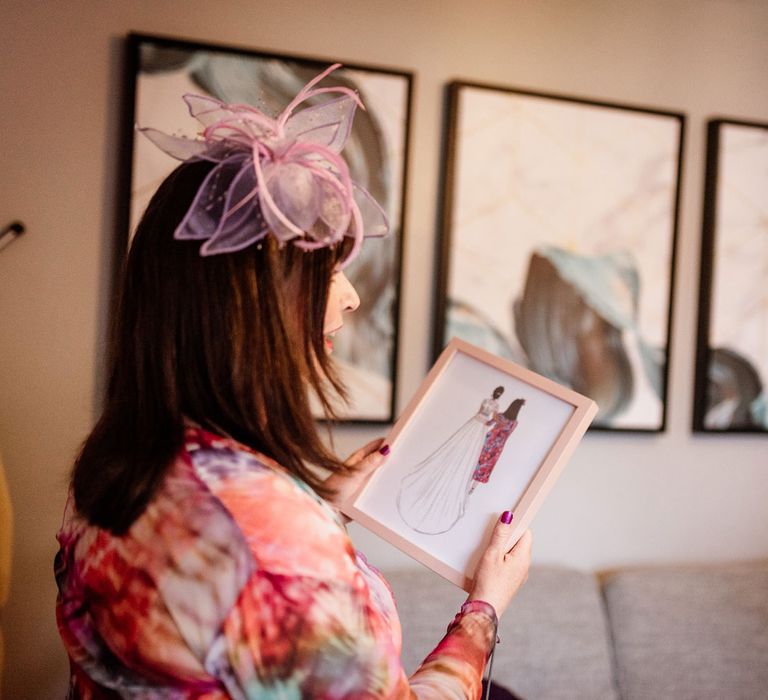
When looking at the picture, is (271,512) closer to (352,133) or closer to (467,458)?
(467,458)

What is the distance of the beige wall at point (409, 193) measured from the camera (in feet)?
5.96

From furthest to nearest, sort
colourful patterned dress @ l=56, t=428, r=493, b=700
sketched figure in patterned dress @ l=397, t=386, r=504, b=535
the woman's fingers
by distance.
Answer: sketched figure in patterned dress @ l=397, t=386, r=504, b=535, the woman's fingers, colourful patterned dress @ l=56, t=428, r=493, b=700

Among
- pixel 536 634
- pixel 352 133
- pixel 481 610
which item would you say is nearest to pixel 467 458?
pixel 481 610

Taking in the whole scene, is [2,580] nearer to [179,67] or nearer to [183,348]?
[183,348]

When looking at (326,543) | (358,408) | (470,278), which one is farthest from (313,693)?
(470,278)

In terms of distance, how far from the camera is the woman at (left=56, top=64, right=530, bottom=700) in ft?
2.52

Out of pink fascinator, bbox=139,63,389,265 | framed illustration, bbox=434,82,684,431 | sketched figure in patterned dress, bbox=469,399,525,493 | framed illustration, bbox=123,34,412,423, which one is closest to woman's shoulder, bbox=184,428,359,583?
pink fascinator, bbox=139,63,389,265

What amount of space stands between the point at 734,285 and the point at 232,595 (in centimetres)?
192

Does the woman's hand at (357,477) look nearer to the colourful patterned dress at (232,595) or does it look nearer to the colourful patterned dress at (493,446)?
the colourful patterned dress at (493,446)

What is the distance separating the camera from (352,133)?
193 cm

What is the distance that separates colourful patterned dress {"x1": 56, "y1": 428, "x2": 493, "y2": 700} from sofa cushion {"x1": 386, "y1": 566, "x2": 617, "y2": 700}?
1.11 m

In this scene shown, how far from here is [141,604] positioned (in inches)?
31.1

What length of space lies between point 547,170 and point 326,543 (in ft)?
5.05

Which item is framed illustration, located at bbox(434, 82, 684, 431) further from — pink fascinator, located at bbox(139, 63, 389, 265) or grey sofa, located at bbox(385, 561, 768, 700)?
pink fascinator, located at bbox(139, 63, 389, 265)
